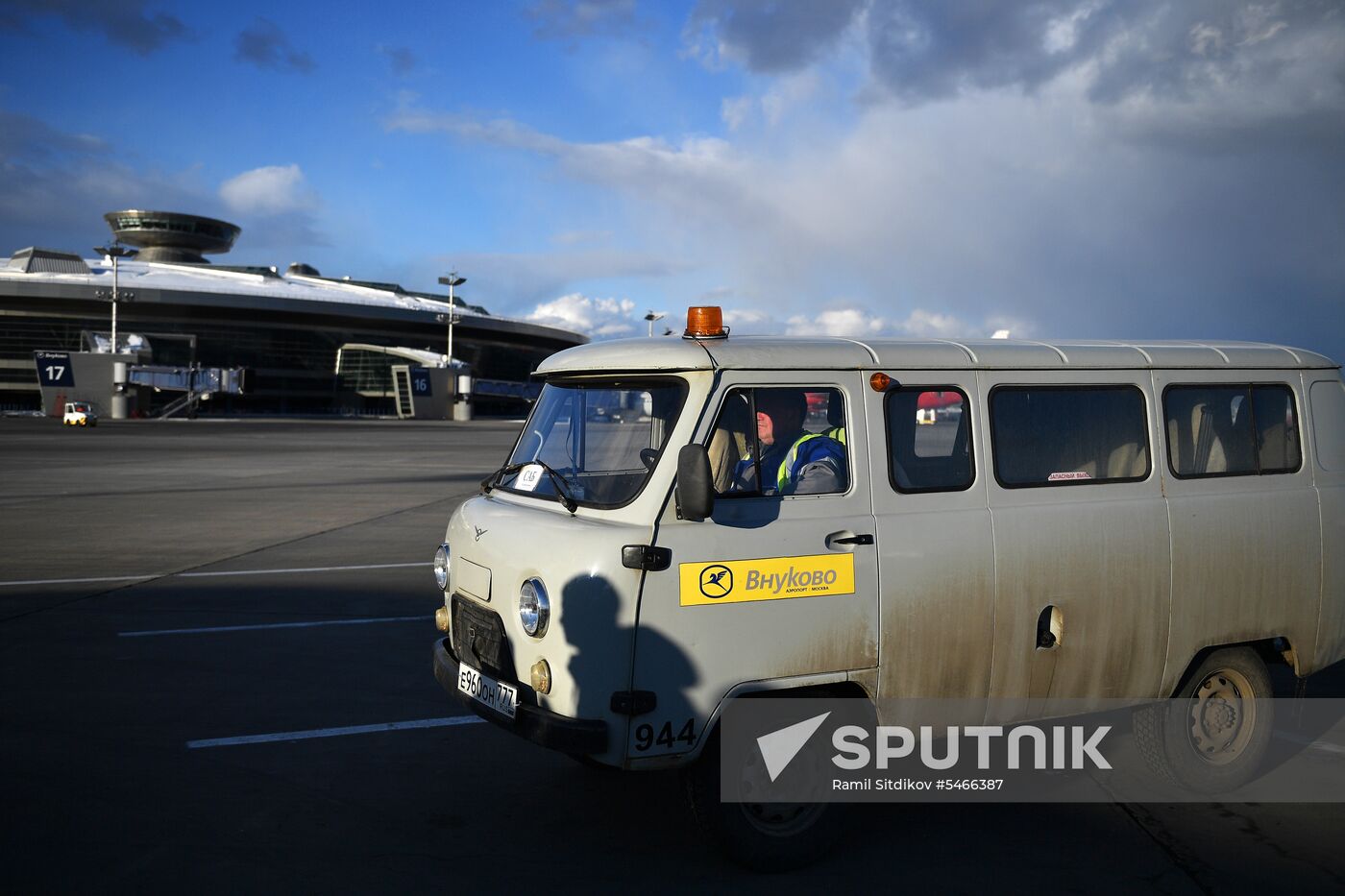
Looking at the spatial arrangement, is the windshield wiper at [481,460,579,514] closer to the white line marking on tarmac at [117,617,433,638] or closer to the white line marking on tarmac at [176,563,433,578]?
the white line marking on tarmac at [117,617,433,638]

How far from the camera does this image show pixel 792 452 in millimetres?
4473

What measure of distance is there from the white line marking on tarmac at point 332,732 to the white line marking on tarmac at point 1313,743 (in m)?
4.76

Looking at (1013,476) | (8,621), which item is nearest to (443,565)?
(1013,476)

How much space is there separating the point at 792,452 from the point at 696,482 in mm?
695

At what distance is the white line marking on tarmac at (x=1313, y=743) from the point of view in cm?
606

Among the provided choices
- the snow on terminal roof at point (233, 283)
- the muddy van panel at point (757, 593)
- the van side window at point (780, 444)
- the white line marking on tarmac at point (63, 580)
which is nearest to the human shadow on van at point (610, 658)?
the muddy van panel at point (757, 593)

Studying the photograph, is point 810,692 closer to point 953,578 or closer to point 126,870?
point 953,578

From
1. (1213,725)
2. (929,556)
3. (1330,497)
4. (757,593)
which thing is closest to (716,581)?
(757,593)

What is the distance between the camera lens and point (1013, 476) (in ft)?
15.4

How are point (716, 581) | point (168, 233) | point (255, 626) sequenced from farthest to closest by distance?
point (168, 233), point (255, 626), point (716, 581)

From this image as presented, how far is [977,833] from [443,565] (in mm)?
2780

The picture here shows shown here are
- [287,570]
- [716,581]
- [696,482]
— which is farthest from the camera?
[287,570]

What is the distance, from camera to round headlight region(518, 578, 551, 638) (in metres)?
4.12

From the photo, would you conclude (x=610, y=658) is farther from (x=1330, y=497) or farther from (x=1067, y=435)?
(x=1330, y=497)
